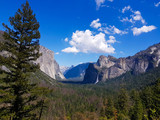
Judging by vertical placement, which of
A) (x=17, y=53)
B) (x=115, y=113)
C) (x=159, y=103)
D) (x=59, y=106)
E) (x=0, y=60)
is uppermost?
(x=17, y=53)

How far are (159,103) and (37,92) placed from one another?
21.5 m

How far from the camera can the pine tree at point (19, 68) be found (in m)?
10.2

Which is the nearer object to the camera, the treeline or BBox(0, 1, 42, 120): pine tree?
BBox(0, 1, 42, 120): pine tree

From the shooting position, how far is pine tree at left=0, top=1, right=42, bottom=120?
10.2 m

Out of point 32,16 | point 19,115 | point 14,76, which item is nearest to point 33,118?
point 19,115

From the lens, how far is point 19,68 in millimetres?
10867

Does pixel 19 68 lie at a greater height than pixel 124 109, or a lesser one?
greater

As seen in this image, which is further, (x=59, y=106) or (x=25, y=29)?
(x=59, y=106)

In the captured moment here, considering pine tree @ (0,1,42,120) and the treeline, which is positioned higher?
pine tree @ (0,1,42,120)

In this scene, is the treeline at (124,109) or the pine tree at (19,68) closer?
the pine tree at (19,68)

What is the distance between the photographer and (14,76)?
1068cm

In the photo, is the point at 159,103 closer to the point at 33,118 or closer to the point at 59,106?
the point at 33,118

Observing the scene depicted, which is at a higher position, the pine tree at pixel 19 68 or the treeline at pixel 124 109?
the pine tree at pixel 19 68

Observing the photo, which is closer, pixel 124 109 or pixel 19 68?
pixel 19 68
